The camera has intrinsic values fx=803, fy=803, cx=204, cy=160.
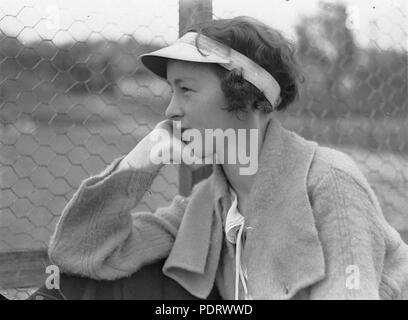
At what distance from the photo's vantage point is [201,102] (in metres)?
1.70

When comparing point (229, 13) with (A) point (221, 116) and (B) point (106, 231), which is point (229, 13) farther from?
(B) point (106, 231)

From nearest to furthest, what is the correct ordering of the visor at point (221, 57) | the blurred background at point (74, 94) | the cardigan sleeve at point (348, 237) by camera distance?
the cardigan sleeve at point (348, 237) < the visor at point (221, 57) < the blurred background at point (74, 94)

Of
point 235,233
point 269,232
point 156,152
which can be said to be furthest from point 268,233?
point 156,152

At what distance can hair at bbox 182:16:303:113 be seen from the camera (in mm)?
1694

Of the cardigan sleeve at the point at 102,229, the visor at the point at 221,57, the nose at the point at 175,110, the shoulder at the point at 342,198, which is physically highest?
the visor at the point at 221,57

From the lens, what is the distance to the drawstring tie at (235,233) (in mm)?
1716

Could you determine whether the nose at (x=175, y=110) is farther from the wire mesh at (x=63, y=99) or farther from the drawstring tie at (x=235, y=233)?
the wire mesh at (x=63, y=99)

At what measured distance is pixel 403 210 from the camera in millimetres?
2746

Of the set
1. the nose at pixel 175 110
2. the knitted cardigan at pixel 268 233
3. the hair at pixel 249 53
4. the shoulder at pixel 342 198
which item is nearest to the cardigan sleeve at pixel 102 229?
the knitted cardigan at pixel 268 233

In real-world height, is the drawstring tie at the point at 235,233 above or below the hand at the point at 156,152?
below

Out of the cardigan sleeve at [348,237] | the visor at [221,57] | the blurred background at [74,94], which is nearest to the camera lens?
the cardigan sleeve at [348,237]

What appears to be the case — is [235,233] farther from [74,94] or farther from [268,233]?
[74,94]
